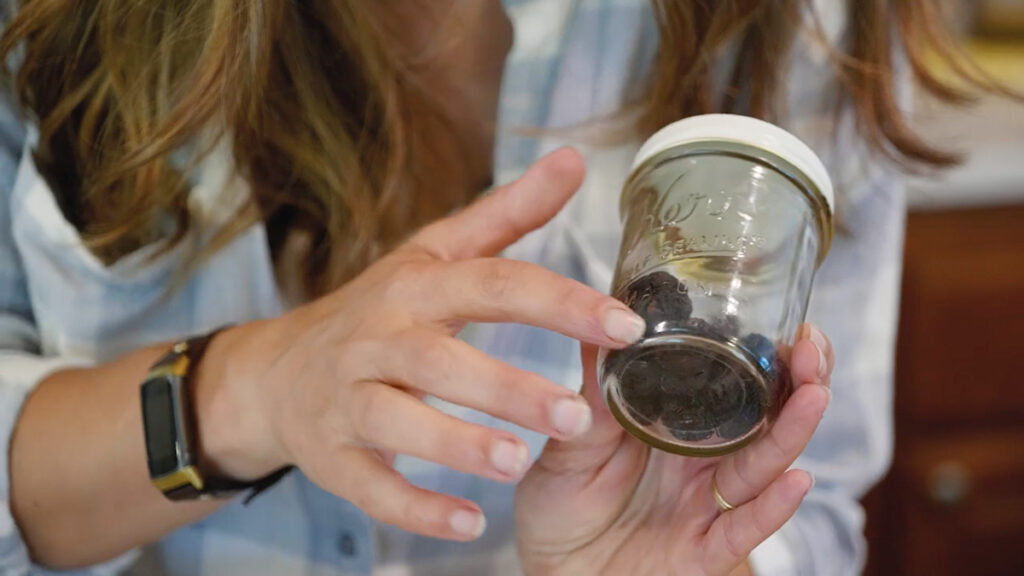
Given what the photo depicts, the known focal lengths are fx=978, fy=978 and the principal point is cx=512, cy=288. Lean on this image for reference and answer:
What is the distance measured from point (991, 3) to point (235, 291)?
141cm

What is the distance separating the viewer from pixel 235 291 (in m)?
0.77

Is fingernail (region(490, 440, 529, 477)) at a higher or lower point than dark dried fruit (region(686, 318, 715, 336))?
lower

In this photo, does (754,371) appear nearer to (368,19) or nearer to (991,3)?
(368,19)

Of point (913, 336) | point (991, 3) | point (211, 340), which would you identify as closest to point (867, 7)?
point (211, 340)

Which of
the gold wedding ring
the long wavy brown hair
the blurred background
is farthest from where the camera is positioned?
the blurred background

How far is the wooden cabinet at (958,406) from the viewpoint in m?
1.30

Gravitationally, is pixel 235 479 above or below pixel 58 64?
below

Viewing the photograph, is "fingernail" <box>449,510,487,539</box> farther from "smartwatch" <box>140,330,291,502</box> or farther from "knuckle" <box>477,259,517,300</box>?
"smartwatch" <box>140,330,291,502</box>

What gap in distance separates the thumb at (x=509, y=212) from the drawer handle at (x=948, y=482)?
3.46 ft

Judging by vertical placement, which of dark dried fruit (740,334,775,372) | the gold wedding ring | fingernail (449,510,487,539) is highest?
dark dried fruit (740,334,775,372)

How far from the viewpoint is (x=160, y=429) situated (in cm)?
60

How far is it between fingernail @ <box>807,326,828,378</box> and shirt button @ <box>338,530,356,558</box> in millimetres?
433

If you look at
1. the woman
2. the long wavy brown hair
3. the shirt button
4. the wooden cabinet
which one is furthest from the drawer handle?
the shirt button

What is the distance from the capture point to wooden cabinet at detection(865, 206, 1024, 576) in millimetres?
1300
